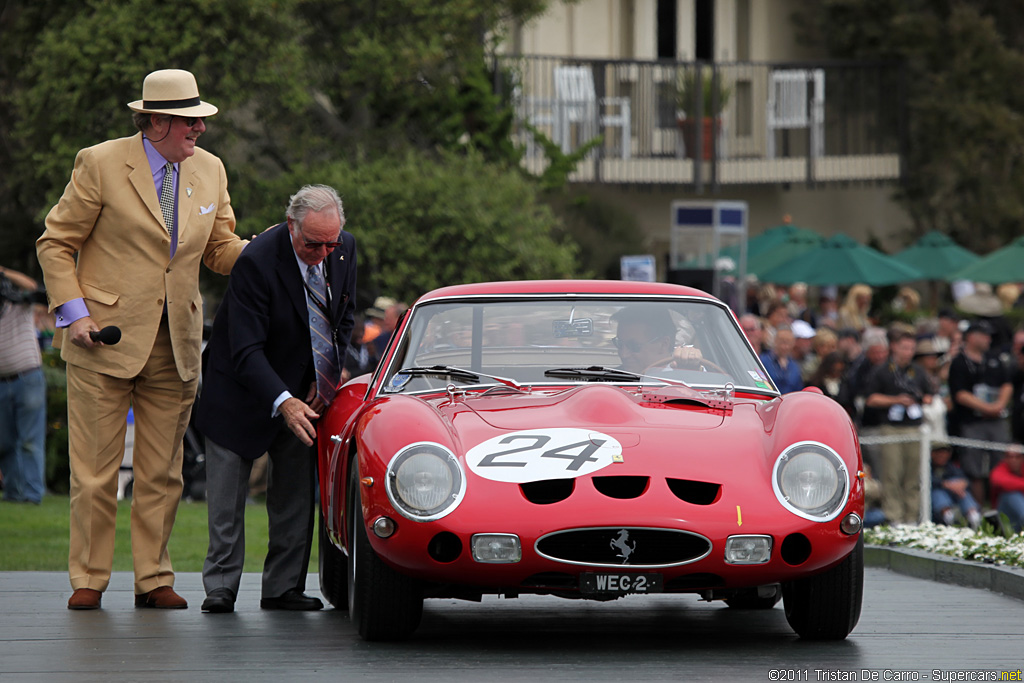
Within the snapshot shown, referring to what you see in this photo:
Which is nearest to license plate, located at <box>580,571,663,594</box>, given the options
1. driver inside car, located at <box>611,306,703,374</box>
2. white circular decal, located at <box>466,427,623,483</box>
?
white circular decal, located at <box>466,427,623,483</box>

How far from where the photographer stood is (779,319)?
58.4 feet

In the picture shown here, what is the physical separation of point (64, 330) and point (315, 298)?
1063 mm

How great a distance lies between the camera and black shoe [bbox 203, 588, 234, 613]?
6746mm

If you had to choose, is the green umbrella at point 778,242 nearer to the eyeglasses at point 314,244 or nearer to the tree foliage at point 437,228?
the tree foliage at point 437,228

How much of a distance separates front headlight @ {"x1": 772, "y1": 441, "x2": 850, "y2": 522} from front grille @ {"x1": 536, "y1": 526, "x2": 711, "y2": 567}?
0.37 m

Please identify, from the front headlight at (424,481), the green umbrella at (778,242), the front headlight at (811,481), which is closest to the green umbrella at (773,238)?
the green umbrella at (778,242)

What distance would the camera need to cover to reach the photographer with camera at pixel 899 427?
1442 cm

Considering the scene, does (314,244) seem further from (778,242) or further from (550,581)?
(778,242)

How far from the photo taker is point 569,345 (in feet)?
21.9

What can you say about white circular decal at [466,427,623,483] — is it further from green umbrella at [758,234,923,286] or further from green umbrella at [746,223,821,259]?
green umbrella at [746,223,821,259]

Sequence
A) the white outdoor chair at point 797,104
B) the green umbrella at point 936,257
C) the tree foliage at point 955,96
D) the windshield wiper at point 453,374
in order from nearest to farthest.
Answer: the windshield wiper at point 453,374, the green umbrella at point 936,257, the tree foliage at point 955,96, the white outdoor chair at point 797,104

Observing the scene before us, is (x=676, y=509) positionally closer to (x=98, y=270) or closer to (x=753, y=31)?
(x=98, y=270)

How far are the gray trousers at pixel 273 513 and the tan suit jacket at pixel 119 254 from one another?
0.48 metres

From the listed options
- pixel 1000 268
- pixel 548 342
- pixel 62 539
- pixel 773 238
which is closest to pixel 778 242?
pixel 773 238
